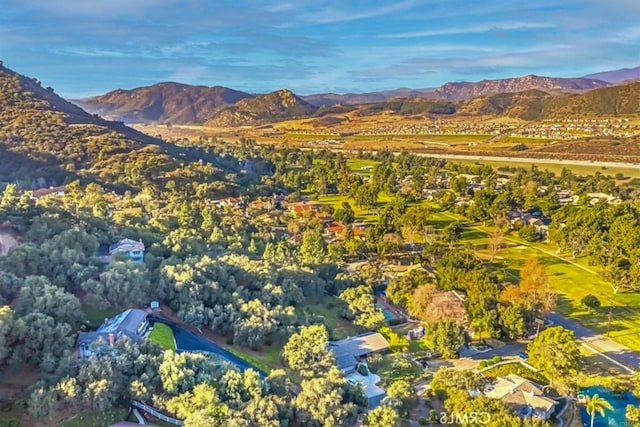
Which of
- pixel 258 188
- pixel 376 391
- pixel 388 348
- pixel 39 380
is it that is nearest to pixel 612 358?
pixel 388 348

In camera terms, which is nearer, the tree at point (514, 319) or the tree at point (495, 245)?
the tree at point (514, 319)

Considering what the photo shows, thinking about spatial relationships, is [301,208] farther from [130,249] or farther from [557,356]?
[557,356]

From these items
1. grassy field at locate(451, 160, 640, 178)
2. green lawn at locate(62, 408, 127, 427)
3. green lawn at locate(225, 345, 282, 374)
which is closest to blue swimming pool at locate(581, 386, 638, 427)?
green lawn at locate(225, 345, 282, 374)

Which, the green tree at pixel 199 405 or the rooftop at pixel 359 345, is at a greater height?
the green tree at pixel 199 405

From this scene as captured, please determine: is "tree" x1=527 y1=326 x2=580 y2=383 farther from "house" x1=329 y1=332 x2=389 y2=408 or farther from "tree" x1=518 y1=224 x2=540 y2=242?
"tree" x1=518 y1=224 x2=540 y2=242

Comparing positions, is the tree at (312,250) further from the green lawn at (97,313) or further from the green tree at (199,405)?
the green tree at (199,405)

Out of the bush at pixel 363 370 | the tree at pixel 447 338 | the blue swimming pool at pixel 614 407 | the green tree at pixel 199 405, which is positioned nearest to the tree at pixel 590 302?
the blue swimming pool at pixel 614 407

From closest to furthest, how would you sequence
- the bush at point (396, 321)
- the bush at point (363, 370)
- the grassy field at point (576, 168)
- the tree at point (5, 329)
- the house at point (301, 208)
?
the tree at point (5, 329) → the bush at point (363, 370) → the bush at point (396, 321) → the house at point (301, 208) → the grassy field at point (576, 168)
